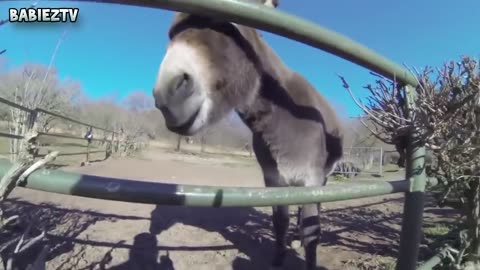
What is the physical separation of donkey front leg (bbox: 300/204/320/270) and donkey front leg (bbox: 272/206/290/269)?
0.39 meters

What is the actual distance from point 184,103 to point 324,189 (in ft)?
2.63

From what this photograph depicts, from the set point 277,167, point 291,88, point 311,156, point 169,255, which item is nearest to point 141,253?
point 169,255

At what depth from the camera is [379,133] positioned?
1.57 m

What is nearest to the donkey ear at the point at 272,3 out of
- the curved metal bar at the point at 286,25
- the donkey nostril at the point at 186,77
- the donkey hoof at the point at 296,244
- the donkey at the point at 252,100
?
the donkey at the point at 252,100

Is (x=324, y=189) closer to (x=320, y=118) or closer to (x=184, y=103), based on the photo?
(x=184, y=103)

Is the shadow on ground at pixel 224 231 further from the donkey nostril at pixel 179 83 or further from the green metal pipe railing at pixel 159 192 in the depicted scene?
the green metal pipe railing at pixel 159 192

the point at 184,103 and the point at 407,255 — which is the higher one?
the point at 184,103

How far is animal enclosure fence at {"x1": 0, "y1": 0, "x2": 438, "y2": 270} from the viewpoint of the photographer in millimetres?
754

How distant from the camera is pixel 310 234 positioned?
2508 mm

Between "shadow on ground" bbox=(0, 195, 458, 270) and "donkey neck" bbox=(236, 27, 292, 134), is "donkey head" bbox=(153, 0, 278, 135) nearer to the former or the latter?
"donkey neck" bbox=(236, 27, 292, 134)

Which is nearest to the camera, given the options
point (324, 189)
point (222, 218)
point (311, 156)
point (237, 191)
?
point (237, 191)

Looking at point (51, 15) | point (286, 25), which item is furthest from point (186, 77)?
point (51, 15)

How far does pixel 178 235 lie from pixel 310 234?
156cm

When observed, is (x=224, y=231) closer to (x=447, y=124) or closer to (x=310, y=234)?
(x=310, y=234)
